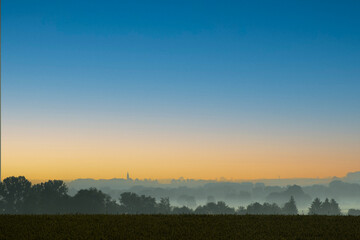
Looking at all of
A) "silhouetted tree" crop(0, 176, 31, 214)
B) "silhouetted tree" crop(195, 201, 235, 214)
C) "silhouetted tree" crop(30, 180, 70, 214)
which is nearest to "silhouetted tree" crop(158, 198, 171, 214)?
"silhouetted tree" crop(195, 201, 235, 214)

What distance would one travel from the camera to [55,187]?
94.2 m

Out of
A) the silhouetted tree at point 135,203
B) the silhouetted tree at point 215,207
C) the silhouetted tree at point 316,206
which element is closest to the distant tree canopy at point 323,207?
the silhouetted tree at point 316,206

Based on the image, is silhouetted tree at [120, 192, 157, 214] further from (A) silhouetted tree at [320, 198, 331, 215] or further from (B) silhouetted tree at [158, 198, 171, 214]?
(A) silhouetted tree at [320, 198, 331, 215]

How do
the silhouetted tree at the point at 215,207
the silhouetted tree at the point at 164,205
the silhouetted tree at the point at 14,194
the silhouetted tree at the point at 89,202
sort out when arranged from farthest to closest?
1. the silhouetted tree at the point at 215,207
2. the silhouetted tree at the point at 164,205
3. the silhouetted tree at the point at 89,202
4. the silhouetted tree at the point at 14,194

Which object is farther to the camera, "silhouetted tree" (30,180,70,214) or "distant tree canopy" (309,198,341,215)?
"distant tree canopy" (309,198,341,215)
